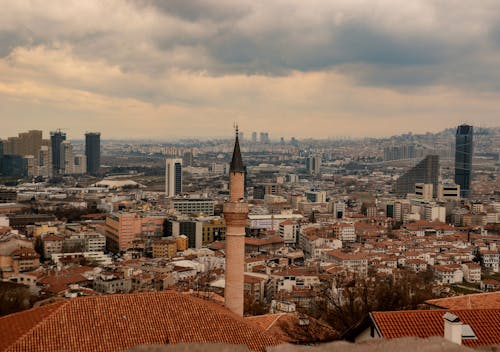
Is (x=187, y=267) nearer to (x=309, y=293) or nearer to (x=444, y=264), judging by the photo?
(x=309, y=293)

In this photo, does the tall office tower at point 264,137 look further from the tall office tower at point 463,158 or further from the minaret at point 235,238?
the minaret at point 235,238

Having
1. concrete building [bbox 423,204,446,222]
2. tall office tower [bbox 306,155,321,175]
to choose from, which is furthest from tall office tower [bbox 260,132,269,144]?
concrete building [bbox 423,204,446,222]

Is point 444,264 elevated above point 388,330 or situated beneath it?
situated beneath

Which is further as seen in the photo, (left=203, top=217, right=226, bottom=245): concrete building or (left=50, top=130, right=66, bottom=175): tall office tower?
(left=50, top=130, right=66, bottom=175): tall office tower

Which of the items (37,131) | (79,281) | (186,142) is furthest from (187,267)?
(186,142)

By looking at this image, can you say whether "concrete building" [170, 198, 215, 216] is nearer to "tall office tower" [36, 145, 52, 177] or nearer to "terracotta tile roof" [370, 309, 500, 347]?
"terracotta tile roof" [370, 309, 500, 347]

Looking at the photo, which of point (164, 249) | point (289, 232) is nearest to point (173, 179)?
point (289, 232)
